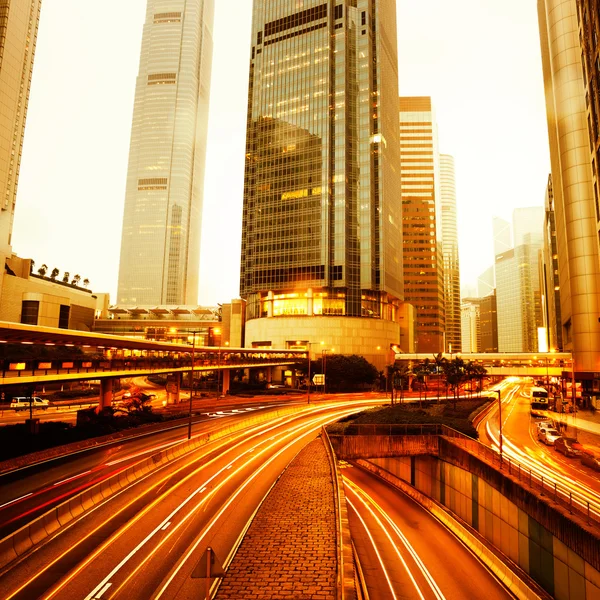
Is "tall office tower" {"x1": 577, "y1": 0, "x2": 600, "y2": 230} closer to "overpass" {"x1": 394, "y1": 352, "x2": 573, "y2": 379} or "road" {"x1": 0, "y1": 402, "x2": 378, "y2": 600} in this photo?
"overpass" {"x1": 394, "y1": 352, "x2": 573, "y2": 379}

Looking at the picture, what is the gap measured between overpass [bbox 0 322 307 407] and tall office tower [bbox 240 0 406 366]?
5447cm

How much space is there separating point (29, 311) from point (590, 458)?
113 m

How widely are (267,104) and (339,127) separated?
94.3 feet

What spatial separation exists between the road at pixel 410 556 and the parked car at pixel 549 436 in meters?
17.2

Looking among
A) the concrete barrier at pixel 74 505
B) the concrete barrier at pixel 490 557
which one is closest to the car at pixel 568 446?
the concrete barrier at pixel 490 557

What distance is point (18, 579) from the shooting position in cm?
1472

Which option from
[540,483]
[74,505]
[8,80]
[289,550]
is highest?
[8,80]

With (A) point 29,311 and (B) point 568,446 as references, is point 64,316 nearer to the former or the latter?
(A) point 29,311

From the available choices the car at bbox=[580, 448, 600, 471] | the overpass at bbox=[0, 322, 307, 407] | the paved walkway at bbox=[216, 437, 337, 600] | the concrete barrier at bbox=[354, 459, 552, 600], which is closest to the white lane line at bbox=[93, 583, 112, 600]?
the paved walkway at bbox=[216, 437, 337, 600]

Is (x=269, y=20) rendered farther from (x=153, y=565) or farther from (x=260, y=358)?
(x=153, y=565)

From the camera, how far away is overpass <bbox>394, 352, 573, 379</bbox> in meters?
105

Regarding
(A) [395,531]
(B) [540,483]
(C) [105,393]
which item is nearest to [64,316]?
Answer: (C) [105,393]

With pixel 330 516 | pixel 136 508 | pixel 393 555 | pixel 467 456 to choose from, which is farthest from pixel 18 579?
pixel 467 456

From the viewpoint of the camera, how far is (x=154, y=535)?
60.6 feet
